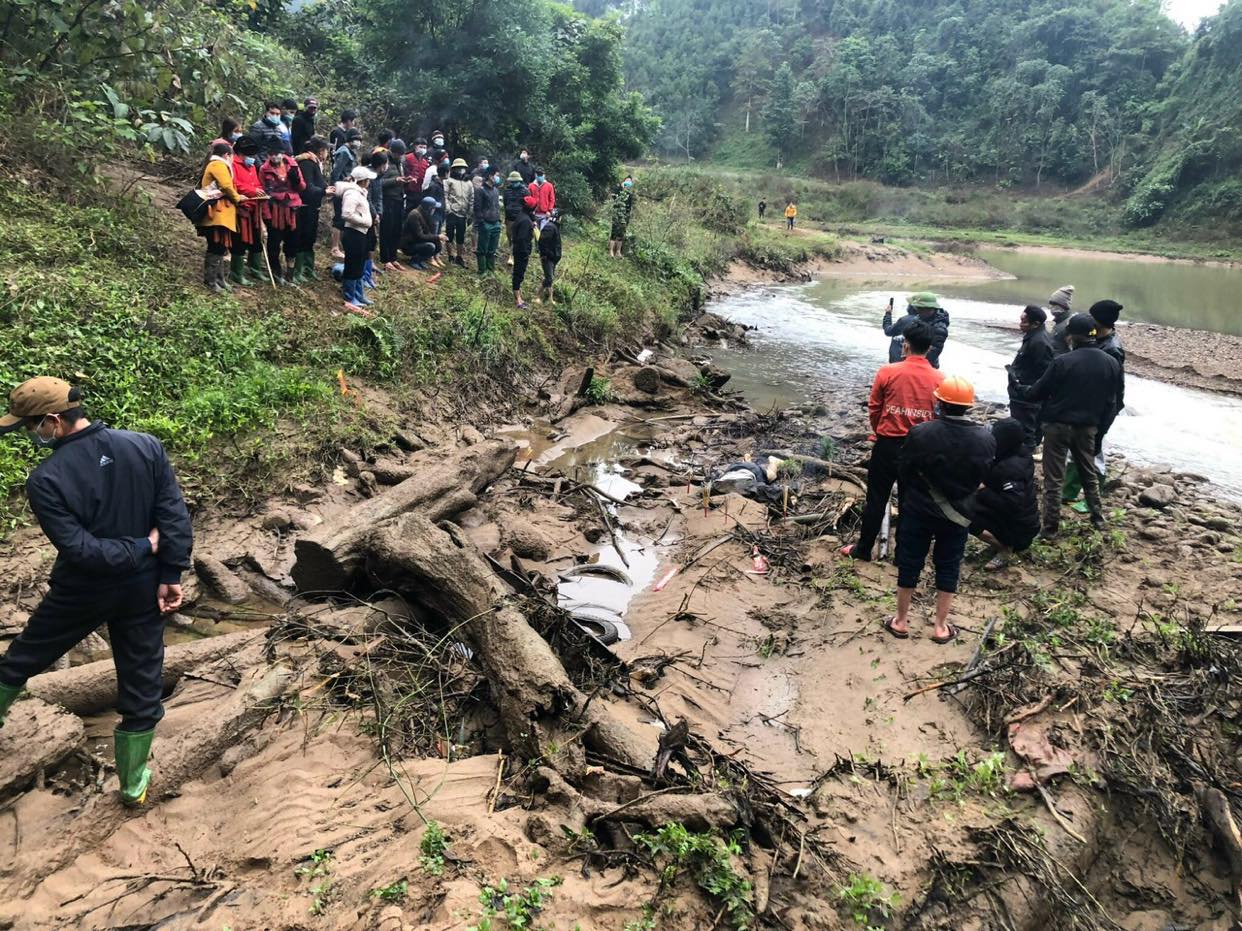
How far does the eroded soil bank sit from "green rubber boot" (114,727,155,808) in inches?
3.7

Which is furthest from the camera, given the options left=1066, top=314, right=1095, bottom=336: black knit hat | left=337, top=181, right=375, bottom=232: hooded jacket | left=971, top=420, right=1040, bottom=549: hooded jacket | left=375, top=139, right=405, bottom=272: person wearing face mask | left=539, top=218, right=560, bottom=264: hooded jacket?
left=539, top=218, right=560, bottom=264: hooded jacket

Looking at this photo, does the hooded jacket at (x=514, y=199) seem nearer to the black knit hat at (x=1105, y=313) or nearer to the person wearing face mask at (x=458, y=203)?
the person wearing face mask at (x=458, y=203)

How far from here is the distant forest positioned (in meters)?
56.5

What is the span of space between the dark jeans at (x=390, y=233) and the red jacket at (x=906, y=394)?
868 centimetres

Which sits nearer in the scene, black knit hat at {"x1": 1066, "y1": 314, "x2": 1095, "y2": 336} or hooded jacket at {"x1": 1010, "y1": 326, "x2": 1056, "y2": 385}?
black knit hat at {"x1": 1066, "y1": 314, "x2": 1095, "y2": 336}

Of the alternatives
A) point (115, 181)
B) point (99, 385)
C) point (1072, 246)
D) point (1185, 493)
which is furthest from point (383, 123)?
point (1072, 246)

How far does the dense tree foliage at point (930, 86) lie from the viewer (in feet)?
215

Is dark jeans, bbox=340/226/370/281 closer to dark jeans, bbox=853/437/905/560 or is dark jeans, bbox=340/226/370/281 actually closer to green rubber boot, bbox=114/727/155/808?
dark jeans, bbox=853/437/905/560

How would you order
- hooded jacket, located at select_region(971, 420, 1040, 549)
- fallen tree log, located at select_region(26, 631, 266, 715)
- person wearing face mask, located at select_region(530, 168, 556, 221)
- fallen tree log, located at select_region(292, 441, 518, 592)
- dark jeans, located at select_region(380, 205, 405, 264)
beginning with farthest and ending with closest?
person wearing face mask, located at select_region(530, 168, 556, 221), dark jeans, located at select_region(380, 205, 405, 264), hooded jacket, located at select_region(971, 420, 1040, 549), fallen tree log, located at select_region(292, 441, 518, 592), fallen tree log, located at select_region(26, 631, 266, 715)

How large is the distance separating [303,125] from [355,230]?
9.34 ft

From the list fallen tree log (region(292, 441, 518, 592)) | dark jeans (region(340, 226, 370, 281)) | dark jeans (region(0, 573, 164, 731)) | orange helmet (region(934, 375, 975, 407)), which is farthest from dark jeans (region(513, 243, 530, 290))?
dark jeans (region(0, 573, 164, 731))

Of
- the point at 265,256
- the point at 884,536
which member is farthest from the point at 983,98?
the point at 884,536

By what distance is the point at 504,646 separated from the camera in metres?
4.44

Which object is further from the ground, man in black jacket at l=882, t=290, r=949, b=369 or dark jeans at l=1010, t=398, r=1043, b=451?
man in black jacket at l=882, t=290, r=949, b=369
